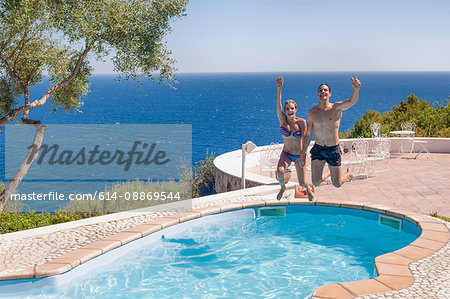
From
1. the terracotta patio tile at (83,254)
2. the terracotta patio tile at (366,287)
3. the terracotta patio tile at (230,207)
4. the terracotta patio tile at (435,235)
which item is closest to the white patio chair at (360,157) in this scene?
the terracotta patio tile at (230,207)

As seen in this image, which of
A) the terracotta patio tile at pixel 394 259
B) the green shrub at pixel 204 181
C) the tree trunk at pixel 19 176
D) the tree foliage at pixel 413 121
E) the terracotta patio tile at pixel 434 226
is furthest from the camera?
the tree foliage at pixel 413 121

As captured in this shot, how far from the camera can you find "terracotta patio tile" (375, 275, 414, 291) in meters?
6.05

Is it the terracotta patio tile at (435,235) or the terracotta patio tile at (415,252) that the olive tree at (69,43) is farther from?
the terracotta patio tile at (435,235)

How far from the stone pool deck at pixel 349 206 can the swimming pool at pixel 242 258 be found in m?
0.20

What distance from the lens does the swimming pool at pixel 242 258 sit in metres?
7.17

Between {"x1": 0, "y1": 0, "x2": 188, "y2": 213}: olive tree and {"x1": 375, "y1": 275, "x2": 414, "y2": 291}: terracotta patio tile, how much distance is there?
644 centimetres

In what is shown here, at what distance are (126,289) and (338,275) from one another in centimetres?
372

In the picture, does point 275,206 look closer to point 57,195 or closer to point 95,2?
point 95,2

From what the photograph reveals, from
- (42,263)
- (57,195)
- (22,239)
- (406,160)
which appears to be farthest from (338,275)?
(57,195)

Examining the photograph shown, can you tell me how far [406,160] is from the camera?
15.9m

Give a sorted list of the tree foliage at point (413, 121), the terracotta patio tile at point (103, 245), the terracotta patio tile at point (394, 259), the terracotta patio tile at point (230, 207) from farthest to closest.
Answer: the tree foliage at point (413, 121) → the terracotta patio tile at point (230, 207) → the terracotta patio tile at point (103, 245) → the terracotta patio tile at point (394, 259)

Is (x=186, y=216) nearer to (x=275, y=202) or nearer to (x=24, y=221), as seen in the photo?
(x=275, y=202)

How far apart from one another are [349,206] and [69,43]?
756cm

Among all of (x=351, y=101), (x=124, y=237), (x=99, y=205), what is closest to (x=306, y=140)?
(x=351, y=101)
